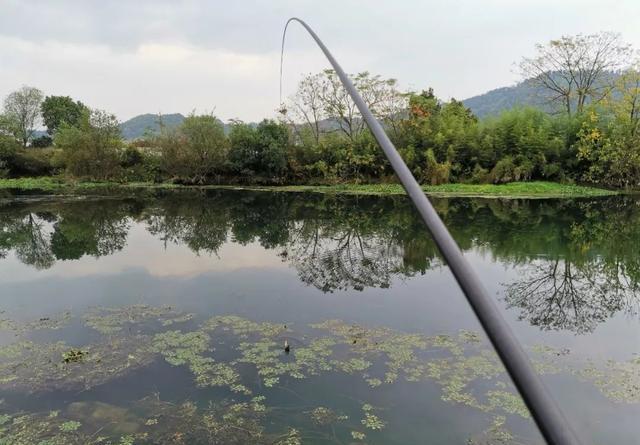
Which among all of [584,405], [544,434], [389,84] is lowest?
[584,405]

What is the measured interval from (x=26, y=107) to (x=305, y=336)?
47897 mm

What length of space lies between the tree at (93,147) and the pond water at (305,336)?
1877 centimetres

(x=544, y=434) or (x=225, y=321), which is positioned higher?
(x=544, y=434)

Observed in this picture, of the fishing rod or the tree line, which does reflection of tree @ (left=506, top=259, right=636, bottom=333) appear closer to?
the fishing rod

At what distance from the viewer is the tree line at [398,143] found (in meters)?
21.3

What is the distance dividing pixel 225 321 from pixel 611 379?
4695mm

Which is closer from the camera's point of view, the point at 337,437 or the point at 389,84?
the point at 337,437

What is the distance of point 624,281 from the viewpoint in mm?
7898

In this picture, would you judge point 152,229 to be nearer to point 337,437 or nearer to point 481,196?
point 337,437

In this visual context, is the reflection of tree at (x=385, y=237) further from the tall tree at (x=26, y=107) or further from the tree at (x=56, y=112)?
the tree at (x=56, y=112)

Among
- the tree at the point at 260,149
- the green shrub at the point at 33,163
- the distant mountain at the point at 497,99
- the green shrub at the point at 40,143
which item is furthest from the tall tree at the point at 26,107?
the distant mountain at the point at 497,99

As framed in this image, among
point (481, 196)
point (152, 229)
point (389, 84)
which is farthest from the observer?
point (389, 84)

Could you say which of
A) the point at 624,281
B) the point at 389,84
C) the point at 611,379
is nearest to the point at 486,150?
the point at 389,84

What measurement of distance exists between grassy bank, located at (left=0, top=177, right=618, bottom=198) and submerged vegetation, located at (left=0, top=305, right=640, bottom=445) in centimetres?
1591
